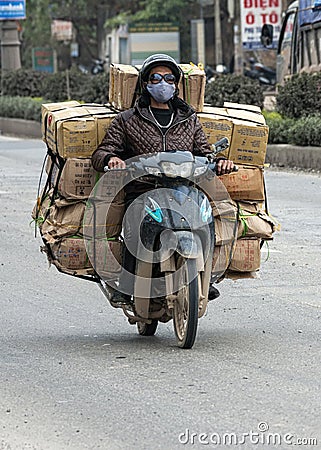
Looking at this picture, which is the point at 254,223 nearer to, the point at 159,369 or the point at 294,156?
the point at 159,369

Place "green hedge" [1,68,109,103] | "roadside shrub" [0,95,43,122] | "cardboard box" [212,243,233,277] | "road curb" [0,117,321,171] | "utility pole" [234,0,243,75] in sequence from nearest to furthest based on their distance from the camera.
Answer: "cardboard box" [212,243,233,277]
"road curb" [0,117,321,171]
"green hedge" [1,68,109,103]
"roadside shrub" [0,95,43,122]
"utility pole" [234,0,243,75]

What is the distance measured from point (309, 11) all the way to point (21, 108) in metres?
8.30

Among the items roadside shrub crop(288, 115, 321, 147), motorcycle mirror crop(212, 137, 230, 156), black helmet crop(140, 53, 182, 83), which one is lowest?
roadside shrub crop(288, 115, 321, 147)

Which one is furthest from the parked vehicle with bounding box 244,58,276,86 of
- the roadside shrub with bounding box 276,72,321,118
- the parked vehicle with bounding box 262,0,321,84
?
the roadside shrub with bounding box 276,72,321,118

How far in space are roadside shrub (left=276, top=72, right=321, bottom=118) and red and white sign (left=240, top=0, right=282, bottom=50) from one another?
873 centimetres

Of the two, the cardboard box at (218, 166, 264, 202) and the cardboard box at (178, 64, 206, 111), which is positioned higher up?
the cardboard box at (178, 64, 206, 111)

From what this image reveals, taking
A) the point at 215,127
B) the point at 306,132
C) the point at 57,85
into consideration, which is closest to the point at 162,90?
the point at 215,127

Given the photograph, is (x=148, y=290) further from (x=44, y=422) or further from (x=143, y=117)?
(x=44, y=422)

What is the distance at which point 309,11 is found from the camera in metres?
23.4

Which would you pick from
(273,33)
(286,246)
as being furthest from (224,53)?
(286,246)

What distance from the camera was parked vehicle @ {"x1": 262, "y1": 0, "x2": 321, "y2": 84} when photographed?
74.6ft

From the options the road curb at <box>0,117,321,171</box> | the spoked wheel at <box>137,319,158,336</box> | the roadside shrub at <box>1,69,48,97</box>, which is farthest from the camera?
the roadside shrub at <box>1,69,48,97</box>

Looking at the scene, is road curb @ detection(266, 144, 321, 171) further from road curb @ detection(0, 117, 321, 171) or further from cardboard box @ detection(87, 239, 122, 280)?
cardboard box @ detection(87, 239, 122, 280)

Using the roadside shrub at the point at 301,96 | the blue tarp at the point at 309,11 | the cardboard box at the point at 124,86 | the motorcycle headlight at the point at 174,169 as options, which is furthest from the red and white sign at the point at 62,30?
the motorcycle headlight at the point at 174,169
